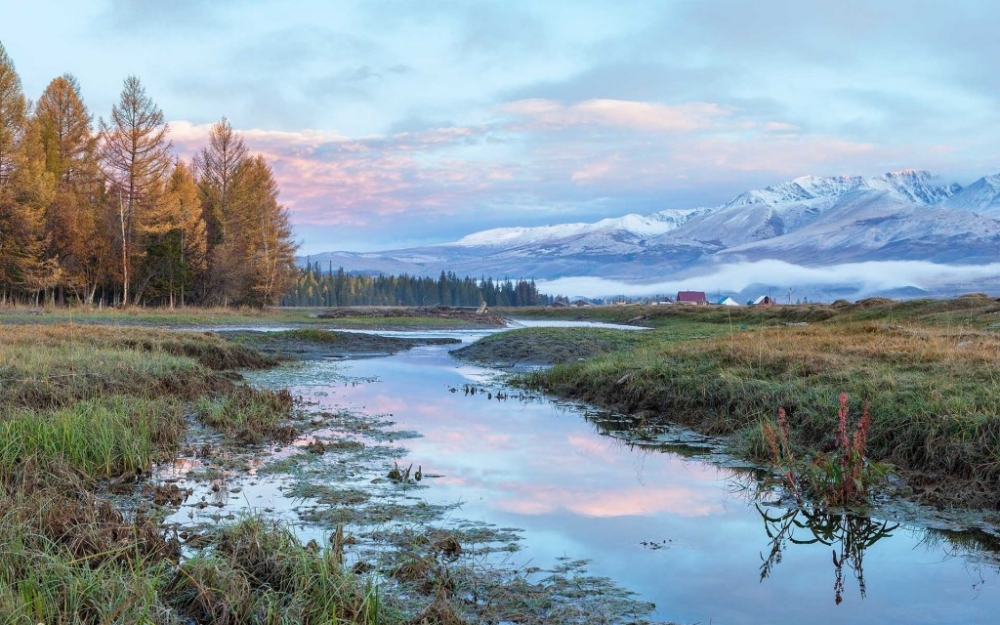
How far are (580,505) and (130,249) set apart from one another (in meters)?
51.1

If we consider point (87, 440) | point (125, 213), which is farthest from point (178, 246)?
point (87, 440)

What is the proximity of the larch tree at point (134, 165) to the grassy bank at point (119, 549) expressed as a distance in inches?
1706

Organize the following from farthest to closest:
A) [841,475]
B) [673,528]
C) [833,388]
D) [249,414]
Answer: [249,414], [833,388], [841,475], [673,528]

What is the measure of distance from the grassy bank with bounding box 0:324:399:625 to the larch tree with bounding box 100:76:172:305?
43.3 m

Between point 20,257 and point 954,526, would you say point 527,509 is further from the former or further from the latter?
point 20,257

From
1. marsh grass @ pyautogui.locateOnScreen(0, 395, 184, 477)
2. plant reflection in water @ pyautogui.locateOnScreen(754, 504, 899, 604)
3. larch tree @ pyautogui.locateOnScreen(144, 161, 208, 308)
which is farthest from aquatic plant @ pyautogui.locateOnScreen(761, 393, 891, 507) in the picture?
larch tree @ pyautogui.locateOnScreen(144, 161, 208, 308)

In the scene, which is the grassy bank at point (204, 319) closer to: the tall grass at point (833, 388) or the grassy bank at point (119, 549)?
the grassy bank at point (119, 549)

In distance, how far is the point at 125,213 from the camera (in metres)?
51.0

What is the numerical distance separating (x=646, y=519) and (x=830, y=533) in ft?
5.95

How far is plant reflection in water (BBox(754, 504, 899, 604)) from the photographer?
6595 mm

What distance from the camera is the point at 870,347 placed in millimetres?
16156

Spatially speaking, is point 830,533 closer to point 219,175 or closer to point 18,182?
point 18,182

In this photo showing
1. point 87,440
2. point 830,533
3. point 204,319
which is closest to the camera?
point 830,533

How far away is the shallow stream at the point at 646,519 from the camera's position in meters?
5.83
